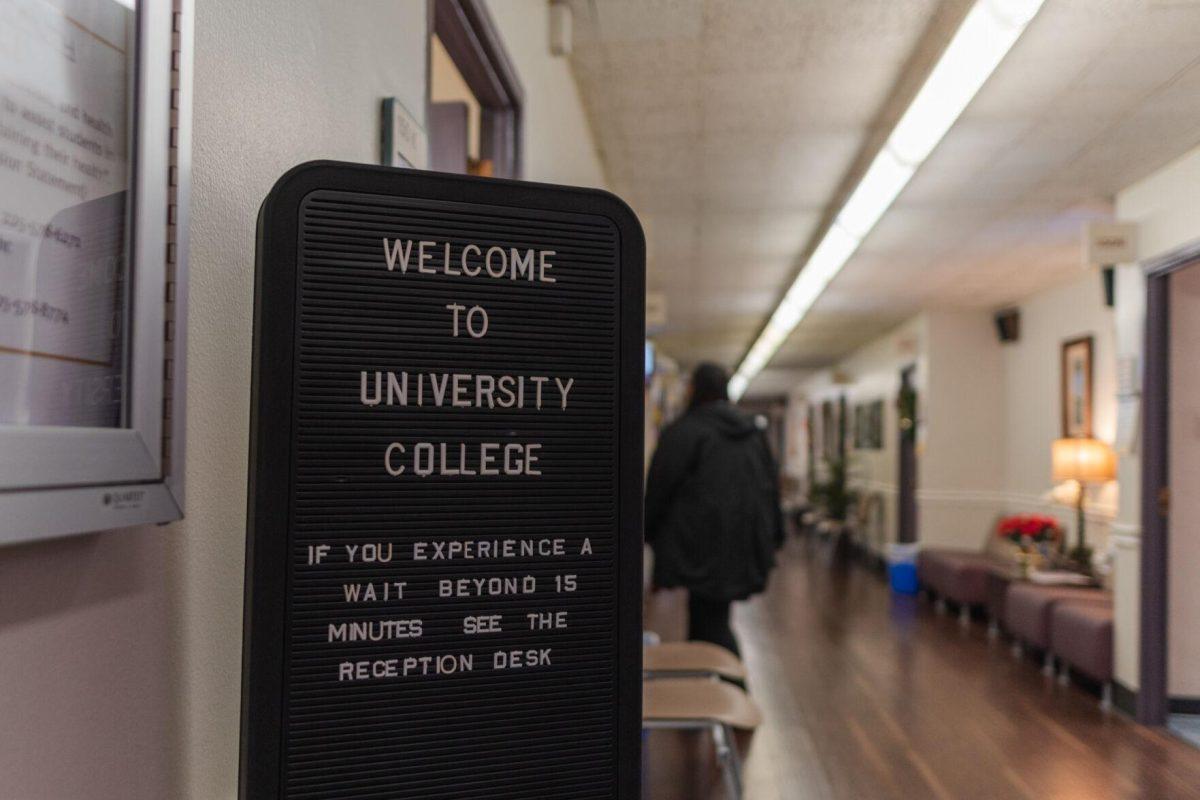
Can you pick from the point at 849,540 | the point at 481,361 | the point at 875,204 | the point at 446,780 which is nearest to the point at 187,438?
the point at 481,361

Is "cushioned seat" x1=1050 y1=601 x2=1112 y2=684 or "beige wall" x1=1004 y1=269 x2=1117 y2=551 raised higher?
"beige wall" x1=1004 y1=269 x2=1117 y2=551

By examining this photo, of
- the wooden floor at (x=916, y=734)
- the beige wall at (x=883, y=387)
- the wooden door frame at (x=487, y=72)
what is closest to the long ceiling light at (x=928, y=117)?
the wooden door frame at (x=487, y=72)

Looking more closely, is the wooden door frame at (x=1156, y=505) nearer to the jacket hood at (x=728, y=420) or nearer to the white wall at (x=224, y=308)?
the jacket hood at (x=728, y=420)

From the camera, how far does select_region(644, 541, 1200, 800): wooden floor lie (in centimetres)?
395

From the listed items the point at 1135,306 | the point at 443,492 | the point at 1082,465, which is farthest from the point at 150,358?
the point at 1082,465

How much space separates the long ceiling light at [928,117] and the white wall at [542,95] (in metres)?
1.49

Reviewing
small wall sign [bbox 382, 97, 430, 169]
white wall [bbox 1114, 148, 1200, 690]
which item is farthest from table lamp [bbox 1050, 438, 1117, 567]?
small wall sign [bbox 382, 97, 430, 169]

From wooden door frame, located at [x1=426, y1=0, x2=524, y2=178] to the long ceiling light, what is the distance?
1.60 m

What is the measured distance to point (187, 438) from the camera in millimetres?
1113

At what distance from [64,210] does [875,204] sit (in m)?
5.21

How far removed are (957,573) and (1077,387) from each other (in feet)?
6.19

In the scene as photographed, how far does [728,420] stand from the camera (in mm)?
4297

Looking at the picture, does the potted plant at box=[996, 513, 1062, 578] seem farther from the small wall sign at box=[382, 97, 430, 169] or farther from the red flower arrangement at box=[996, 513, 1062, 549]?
the small wall sign at box=[382, 97, 430, 169]

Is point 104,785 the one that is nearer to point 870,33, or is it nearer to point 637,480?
point 637,480
